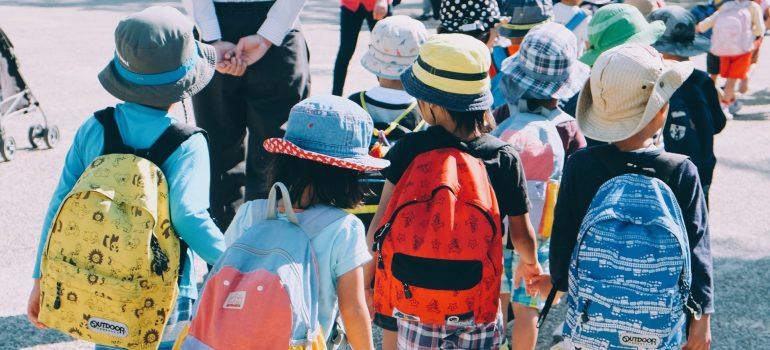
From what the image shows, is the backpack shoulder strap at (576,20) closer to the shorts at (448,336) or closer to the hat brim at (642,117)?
the hat brim at (642,117)

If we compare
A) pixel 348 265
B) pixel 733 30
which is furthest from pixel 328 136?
pixel 733 30

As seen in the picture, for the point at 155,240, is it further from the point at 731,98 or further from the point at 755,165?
the point at 731,98

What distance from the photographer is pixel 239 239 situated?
260 centimetres

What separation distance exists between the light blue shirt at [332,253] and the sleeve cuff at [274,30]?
190 centimetres

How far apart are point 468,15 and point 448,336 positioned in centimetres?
254

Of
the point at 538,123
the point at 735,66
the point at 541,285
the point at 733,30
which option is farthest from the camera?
the point at 735,66

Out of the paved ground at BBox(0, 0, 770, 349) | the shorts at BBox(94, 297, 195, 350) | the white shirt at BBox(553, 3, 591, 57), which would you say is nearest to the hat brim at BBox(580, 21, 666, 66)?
the paved ground at BBox(0, 0, 770, 349)

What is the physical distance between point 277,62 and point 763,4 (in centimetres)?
697

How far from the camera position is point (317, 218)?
2.69 metres

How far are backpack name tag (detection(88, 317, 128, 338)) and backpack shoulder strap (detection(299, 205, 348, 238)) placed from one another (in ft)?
2.20

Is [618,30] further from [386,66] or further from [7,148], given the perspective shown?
[7,148]

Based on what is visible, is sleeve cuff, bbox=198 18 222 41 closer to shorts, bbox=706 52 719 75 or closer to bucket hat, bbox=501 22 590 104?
bucket hat, bbox=501 22 590 104

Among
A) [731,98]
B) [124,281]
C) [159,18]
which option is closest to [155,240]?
[124,281]

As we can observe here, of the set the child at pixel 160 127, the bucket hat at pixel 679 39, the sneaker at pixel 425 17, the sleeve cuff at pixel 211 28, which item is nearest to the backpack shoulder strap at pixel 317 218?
the child at pixel 160 127
